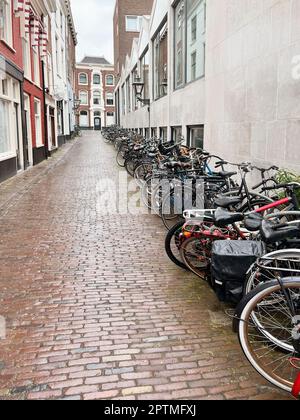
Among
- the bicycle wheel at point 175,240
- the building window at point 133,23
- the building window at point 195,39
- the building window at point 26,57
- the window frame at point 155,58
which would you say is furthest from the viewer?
the building window at point 133,23

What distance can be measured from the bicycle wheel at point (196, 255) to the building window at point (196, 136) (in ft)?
21.1

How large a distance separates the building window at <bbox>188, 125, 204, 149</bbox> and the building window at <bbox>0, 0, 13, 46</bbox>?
229 inches

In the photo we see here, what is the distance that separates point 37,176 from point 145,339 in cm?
989

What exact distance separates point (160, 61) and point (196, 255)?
13.3 metres

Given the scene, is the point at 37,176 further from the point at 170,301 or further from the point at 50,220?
the point at 170,301

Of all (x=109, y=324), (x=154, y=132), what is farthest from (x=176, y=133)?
(x=109, y=324)

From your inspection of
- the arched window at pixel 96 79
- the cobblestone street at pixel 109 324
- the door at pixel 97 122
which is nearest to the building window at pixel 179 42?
the cobblestone street at pixel 109 324

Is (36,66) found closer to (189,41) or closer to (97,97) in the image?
(189,41)

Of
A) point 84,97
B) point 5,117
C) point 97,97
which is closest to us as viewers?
point 5,117

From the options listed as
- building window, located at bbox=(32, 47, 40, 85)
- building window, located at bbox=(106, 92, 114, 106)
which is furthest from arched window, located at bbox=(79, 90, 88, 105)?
building window, located at bbox=(32, 47, 40, 85)

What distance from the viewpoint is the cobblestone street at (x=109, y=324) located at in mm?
2605

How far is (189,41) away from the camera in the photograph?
37.0 ft

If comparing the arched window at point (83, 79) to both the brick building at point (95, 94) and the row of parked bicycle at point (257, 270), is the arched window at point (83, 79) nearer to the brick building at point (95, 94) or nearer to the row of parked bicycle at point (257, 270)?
the brick building at point (95, 94)
